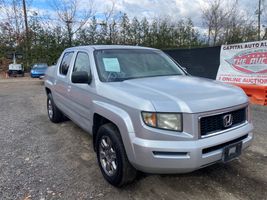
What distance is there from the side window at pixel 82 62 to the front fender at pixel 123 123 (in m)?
1.08

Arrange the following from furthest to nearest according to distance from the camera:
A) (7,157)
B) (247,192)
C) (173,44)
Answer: (173,44)
(7,157)
(247,192)

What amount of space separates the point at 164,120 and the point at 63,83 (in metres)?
2.97

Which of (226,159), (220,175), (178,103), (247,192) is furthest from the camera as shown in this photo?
(220,175)

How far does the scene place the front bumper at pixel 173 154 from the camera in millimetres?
2576

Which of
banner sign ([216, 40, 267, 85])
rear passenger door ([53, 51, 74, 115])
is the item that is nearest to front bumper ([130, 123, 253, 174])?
rear passenger door ([53, 51, 74, 115])

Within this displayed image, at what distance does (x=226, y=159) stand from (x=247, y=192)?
634 millimetres

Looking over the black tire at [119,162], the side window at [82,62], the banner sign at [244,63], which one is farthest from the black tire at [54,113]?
the banner sign at [244,63]

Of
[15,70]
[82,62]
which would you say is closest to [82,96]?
[82,62]

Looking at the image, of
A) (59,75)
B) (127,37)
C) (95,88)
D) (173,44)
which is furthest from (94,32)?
(95,88)

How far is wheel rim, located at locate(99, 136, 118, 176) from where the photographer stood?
3.20 meters

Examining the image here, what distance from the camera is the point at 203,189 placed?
10.4ft

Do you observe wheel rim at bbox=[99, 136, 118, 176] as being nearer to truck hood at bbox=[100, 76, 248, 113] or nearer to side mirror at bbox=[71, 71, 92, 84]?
truck hood at bbox=[100, 76, 248, 113]

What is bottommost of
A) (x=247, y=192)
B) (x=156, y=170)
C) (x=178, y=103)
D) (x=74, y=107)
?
(x=247, y=192)

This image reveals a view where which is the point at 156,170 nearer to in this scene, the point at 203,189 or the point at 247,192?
the point at 203,189
